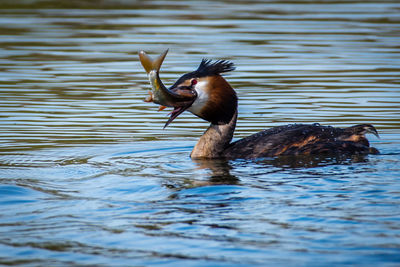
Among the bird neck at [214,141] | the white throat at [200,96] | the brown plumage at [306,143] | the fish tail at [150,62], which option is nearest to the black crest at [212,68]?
the white throat at [200,96]

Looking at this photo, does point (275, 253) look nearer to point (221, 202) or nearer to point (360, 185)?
point (221, 202)

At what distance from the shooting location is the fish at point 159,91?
330 inches

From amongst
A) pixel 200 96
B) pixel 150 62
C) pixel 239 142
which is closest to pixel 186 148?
pixel 239 142

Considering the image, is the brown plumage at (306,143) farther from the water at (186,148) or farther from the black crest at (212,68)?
the black crest at (212,68)

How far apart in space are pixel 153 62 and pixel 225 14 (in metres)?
17.0

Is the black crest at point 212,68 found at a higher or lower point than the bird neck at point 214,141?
higher

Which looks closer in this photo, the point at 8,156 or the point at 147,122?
the point at 8,156

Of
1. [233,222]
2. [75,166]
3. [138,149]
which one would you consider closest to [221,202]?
[233,222]

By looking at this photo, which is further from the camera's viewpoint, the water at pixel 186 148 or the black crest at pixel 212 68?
the black crest at pixel 212 68

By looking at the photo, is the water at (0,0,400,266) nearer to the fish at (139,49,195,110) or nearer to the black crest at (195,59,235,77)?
the fish at (139,49,195,110)

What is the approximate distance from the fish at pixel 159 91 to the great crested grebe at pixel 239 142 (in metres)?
0.01

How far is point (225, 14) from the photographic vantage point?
82.5 ft

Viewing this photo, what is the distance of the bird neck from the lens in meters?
10.2

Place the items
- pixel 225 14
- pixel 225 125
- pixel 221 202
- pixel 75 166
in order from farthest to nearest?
pixel 225 14
pixel 225 125
pixel 75 166
pixel 221 202
